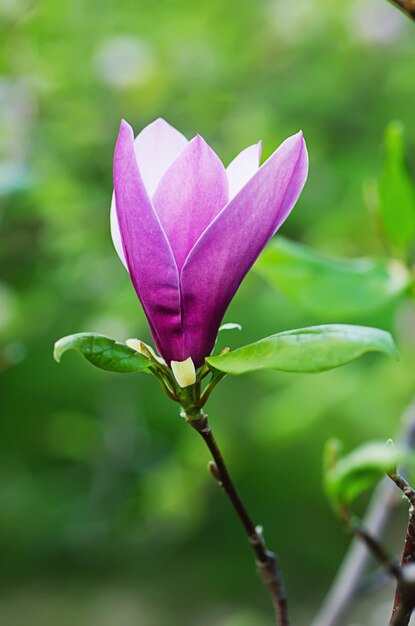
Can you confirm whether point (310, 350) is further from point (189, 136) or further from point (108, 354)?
point (189, 136)

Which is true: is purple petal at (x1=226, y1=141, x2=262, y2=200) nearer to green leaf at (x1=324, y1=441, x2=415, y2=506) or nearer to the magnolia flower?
the magnolia flower

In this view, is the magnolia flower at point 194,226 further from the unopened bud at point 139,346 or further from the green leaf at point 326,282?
the green leaf at point 326,282

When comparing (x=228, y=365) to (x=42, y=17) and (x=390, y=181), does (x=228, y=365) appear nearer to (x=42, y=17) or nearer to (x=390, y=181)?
(x=390, y=181)

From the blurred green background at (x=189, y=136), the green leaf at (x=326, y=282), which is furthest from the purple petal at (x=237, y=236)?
the blurred green background at (x=189, y=136)

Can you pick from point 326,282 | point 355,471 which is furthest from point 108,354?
point 326,282

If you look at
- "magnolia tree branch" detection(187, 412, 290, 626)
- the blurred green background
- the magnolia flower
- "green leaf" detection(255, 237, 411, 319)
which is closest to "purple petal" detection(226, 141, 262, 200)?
the magnolia flower

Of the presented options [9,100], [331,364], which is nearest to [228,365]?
[331,364]
